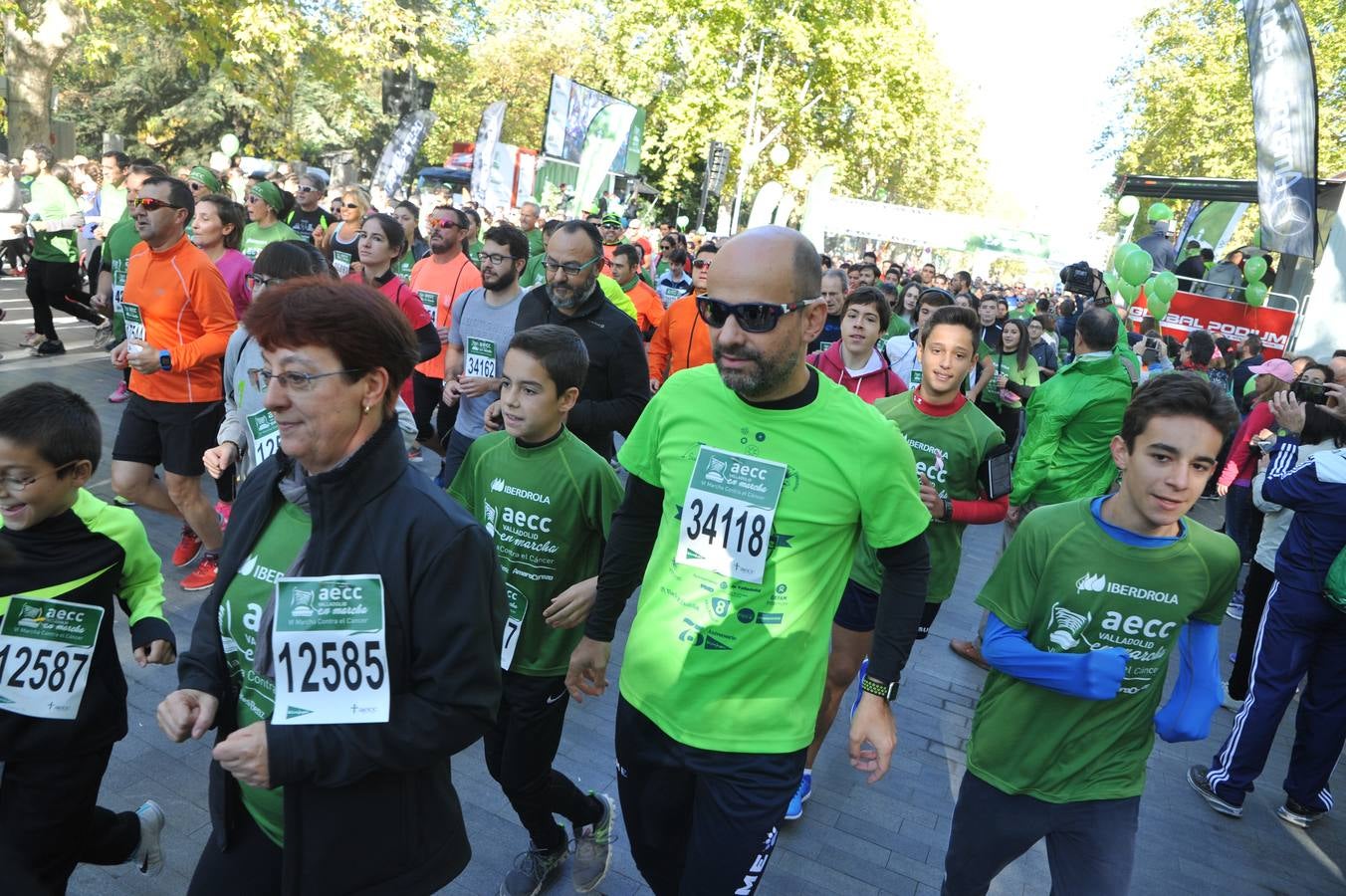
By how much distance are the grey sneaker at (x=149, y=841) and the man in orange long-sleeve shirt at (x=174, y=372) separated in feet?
8.38

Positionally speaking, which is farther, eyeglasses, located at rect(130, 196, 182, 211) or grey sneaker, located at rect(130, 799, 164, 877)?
eyeglasses, located at rect(130, 196, 182, 211)

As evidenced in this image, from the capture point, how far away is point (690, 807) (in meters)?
2.50

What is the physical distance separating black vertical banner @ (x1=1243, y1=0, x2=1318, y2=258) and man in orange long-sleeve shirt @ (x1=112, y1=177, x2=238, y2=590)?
46.9 feet

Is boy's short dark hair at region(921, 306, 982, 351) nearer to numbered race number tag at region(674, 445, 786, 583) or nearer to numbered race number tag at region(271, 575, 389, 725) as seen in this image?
numbered race number tag at region(674, 445, 786, 583)

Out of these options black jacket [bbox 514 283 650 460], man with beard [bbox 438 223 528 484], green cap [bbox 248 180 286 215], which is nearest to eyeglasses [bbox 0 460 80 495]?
black jacket [bbox 514 283 650 460]

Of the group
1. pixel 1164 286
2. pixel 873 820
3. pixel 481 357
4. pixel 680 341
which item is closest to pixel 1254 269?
pixel 1164 286

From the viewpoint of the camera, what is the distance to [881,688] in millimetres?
2496

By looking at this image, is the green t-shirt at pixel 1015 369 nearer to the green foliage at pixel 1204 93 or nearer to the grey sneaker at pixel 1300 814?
the grey sneaker at pixel 1300 814

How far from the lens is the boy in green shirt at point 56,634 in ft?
7.96

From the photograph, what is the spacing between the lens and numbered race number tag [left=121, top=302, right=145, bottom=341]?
5262 mm

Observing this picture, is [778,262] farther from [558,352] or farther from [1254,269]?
[1254,269]

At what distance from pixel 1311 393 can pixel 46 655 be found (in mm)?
5126

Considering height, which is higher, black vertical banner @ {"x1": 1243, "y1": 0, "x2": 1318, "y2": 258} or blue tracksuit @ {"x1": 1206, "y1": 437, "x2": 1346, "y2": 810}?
black vertical banner @ {"x1": 1243, "y1": 0, "x2": 1318, "y2": 258}

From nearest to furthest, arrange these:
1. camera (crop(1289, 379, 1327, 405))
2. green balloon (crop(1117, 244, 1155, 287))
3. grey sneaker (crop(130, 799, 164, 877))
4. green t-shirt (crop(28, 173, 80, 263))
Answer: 1. grey sneaker (crop(130, 799, 164, 877))
2. camera (crop(1289, 379, 1327, 405))
3. green t-shirt (crop(28, 173, 80, 263))
4. green balloon (crop(1117, 244, 1155, 287))
